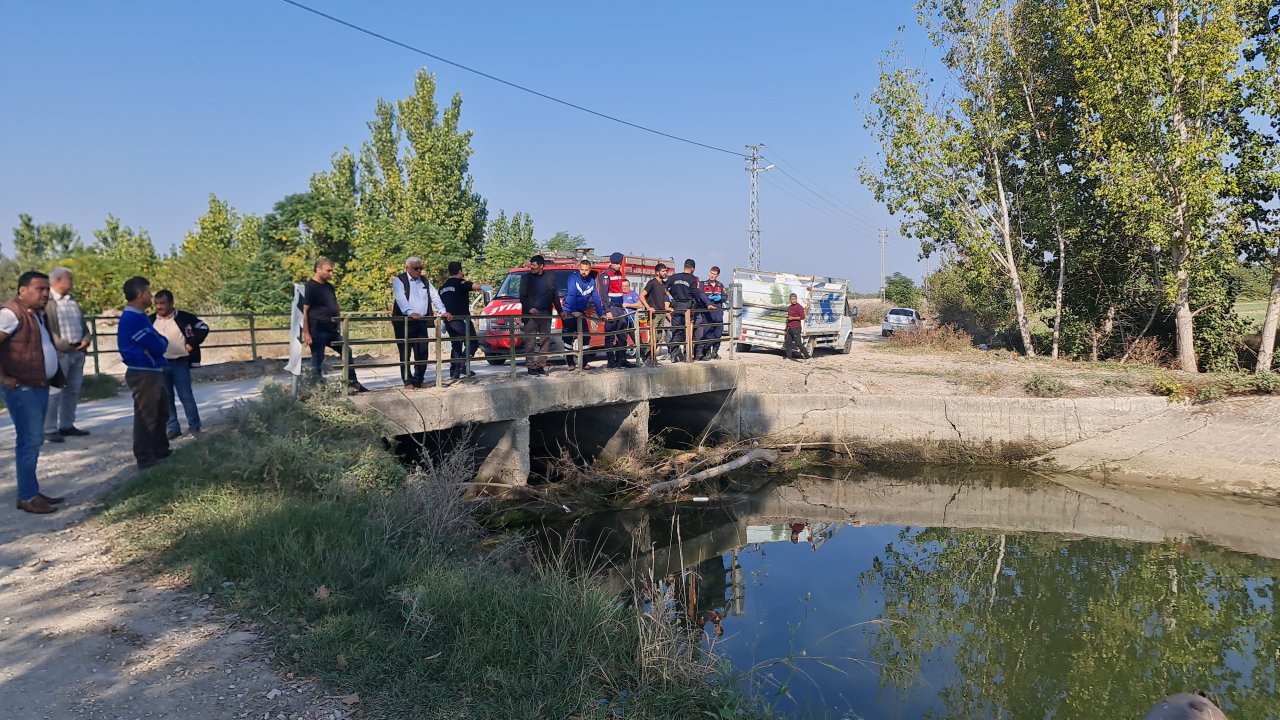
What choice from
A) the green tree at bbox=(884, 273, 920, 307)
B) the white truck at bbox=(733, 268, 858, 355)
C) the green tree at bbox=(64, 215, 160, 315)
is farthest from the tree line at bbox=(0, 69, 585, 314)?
the green tree at bbox=(884, 273, 920, 307)

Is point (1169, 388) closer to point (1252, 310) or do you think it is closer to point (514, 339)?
point (1252, 310)

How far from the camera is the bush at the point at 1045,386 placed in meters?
14.0

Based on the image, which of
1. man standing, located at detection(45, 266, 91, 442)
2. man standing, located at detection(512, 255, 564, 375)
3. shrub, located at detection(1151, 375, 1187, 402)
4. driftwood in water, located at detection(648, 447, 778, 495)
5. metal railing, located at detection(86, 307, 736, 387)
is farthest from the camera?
shrub, located at detection(1151, 375, 1187, 402)

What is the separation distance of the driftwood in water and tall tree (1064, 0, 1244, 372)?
8655 millimetres

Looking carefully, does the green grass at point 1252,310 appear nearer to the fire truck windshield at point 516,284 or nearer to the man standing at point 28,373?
the fire truck windshield at point 516,284

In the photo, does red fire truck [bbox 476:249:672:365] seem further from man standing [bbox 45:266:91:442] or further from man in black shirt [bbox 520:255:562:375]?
man standing [bbox 45:266:91:442]

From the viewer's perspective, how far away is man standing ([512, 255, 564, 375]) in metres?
10.5

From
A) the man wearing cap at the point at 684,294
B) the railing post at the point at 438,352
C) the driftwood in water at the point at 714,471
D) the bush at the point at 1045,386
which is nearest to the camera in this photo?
the railing post at the point at 438,352

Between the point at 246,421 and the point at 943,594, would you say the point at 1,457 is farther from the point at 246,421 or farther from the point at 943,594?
the point at 943,594

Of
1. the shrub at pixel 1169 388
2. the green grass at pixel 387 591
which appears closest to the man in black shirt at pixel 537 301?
the green grass at pixel 387 591

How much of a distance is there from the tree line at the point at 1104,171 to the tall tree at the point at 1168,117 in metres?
0.04

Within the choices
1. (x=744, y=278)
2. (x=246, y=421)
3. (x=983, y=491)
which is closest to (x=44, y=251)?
(x=744, y=278)

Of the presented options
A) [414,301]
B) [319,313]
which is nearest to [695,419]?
[414,301]

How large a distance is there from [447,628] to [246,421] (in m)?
4.40
